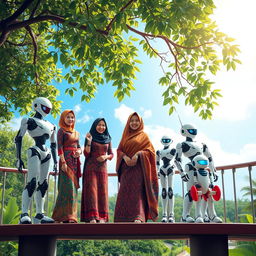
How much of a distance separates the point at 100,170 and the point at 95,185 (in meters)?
0.23

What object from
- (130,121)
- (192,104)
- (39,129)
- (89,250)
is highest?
(192,104)

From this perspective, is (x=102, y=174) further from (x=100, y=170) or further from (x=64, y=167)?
(x=64, y=167)

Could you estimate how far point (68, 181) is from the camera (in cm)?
468

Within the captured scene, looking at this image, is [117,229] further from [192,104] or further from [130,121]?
[192,104]

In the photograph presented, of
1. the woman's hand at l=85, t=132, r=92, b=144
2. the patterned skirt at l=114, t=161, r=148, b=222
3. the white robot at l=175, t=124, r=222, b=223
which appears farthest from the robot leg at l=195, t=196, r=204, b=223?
the woman's hand at l=85, t=132, r=92, b=144

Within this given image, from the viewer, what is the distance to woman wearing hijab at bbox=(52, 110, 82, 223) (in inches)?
180

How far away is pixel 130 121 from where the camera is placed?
5.03m

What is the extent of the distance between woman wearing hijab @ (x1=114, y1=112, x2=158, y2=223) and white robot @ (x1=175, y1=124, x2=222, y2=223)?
1.30 feet

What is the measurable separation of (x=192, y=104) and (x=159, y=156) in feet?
8.05

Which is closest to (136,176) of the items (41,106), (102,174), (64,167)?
(102,174)

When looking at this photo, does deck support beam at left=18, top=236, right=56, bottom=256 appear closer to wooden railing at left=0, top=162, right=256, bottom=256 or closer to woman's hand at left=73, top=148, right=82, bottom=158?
wooden railing at left=0, top=162, right=256, bottom=256

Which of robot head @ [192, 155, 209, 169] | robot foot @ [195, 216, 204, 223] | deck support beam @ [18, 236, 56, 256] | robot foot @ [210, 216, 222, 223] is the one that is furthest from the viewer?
robot head @ [192, 155, 209, 169]

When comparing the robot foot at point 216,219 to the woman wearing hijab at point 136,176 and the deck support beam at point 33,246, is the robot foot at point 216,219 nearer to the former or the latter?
the woman wearing hijab at point 136,176

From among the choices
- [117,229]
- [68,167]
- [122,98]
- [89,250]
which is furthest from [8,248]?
[117,229]
